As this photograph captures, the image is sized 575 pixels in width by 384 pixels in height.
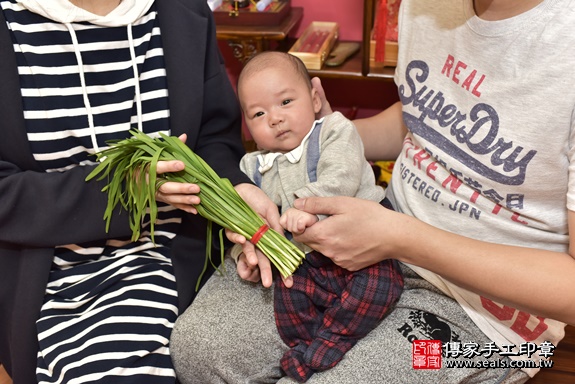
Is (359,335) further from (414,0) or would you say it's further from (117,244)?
(414,0)

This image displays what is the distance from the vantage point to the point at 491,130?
51.9 inches

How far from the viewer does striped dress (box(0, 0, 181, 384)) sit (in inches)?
55.3

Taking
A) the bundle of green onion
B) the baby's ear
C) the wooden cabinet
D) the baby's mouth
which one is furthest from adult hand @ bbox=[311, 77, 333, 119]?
the wooden cabinet

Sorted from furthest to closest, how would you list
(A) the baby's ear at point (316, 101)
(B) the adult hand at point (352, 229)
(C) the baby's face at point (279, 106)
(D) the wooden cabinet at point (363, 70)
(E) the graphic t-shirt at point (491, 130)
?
(D) the wooden cabinet at point (363, 70) < (A) the baby's ear at point (316, 101) < (C) the baby's face at point (279, 106) < (B) the adult hand at point (352, 229) < (E) the graphic t-shirt at point (491, 130)

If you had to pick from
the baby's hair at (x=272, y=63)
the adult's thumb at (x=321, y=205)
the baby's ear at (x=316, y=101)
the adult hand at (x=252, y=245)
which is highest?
the baby's hair at (x=272, y=63)

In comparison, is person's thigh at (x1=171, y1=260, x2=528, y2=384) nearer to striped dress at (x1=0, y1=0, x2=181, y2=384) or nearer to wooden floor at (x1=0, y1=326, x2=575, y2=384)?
striped dress at (x1=0, y1=0, x2=181, y2=384)

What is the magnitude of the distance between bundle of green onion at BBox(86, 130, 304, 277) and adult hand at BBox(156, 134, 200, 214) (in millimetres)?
23

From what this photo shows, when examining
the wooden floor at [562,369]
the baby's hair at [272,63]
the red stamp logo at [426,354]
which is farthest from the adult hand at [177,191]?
the wooden floor at [562,369]

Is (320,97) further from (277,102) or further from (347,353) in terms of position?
(347,353)

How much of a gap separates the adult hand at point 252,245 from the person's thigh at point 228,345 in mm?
91

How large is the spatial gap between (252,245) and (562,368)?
1.00m

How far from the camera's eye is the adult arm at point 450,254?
1.21m

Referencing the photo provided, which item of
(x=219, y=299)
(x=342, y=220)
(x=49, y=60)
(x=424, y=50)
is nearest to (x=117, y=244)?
(x=219, y=299)

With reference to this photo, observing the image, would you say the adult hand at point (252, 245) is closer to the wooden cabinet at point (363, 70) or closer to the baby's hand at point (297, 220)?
the baby's hand at point (297, 220)
